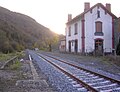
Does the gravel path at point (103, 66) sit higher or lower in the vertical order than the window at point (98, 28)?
lower

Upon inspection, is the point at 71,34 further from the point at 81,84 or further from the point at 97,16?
the point at 81,84

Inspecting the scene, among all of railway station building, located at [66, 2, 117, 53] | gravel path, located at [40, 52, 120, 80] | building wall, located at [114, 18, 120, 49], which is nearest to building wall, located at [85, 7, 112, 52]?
railway station building, located at [66, 2, 117, 53]

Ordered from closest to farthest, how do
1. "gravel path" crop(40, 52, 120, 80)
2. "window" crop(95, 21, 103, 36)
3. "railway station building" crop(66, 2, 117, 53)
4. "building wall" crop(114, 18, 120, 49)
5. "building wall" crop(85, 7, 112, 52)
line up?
"gravel path" crop(40, 52, 120, 80) < "building wall" crop(114, 18, 120, 49) < "railway station building" crop(66, 2, 117, 53) < "building wall" crop(85, 7, 112, 52) < "window" crop(95, 21, 103, 36)

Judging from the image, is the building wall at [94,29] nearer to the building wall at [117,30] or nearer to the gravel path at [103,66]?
the building wall at [117,30]

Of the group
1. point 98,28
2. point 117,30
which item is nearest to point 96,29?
point 98,28

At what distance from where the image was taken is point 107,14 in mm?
50906

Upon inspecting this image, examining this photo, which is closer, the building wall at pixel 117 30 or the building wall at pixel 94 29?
the building wall at pixel 117 30

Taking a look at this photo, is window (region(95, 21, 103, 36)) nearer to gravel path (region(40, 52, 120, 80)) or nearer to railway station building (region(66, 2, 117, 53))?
railway station building (region(66, 2, 117, 53))

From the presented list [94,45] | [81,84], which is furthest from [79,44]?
[81,84]

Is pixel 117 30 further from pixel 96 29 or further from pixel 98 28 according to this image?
pixel 96 29

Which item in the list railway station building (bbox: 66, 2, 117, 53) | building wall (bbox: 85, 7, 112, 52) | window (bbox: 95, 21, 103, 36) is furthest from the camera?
window (bbox: 95, 21, 103, 36)

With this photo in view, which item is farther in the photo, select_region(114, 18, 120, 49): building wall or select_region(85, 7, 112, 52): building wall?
select_region(85, 7, 112, 52): building wall

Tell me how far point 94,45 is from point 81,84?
3789cm

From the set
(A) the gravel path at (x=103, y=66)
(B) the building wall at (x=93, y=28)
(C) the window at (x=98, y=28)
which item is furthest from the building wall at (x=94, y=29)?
(A) the gravel path at (x=103, y=66)
